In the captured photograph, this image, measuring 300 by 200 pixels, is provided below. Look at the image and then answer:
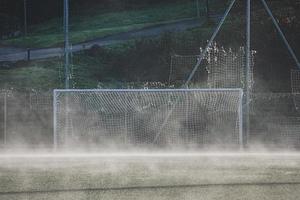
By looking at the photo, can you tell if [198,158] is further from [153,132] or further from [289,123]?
[289,123]

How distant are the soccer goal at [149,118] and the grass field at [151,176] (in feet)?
3.41

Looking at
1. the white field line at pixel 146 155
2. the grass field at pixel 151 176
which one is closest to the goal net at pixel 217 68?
the white field line at pixel 146 155

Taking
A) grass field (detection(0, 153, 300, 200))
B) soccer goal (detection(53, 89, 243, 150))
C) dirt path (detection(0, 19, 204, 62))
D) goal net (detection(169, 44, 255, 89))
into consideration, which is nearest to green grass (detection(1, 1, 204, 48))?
dirt path (detection(0, 19, 204, 62))

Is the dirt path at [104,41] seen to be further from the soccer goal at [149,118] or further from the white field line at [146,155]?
the white field line at [146,155]

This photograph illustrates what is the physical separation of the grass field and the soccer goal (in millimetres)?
1040

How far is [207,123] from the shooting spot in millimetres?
12977

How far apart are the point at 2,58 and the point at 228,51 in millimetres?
10198

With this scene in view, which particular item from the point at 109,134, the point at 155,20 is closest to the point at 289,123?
the point at 109,134

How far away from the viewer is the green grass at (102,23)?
26438mm

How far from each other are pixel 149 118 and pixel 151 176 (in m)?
3.89

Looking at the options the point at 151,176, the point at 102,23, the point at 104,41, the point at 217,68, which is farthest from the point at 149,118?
the point at 102,23

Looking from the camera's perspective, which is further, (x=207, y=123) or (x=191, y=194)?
(x=207, y=123)

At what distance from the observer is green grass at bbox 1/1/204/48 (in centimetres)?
2644

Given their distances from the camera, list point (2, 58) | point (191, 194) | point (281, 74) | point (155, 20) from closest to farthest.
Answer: point (191, 194) < point (281, 74) < point (2, 58) < point (155, 20)
